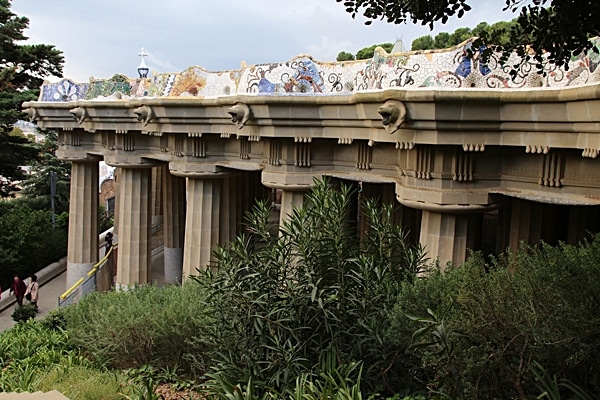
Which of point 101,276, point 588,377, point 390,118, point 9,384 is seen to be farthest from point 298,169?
point 101,276

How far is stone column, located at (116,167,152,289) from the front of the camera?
687 inches

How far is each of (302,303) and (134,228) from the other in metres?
11.7

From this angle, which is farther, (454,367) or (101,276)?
(101,276)

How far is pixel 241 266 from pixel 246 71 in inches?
250

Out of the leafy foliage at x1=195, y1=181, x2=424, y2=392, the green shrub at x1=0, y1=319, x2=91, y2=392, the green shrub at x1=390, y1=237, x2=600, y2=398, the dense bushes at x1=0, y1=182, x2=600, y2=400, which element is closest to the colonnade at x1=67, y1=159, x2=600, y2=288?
the leafy foliage at x1=195, y1=181, x2=424, y2=392

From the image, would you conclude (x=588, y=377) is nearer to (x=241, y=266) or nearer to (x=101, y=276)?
(x=241, y=266)

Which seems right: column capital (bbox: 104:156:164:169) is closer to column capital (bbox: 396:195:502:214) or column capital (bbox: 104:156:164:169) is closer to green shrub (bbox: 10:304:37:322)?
green shrub (bbox: 10:304:37:322)

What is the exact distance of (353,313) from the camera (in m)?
6.96

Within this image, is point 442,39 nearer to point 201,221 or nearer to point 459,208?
point 201,221

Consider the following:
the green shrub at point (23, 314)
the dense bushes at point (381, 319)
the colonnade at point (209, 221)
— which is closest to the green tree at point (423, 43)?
the colonnade at point (209, 221)

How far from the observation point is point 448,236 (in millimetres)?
9500

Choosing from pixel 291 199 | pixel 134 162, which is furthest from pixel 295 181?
pixel 134 162

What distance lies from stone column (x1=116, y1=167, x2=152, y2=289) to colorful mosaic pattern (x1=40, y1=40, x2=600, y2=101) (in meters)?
2.45

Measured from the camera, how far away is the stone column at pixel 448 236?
947 cm
